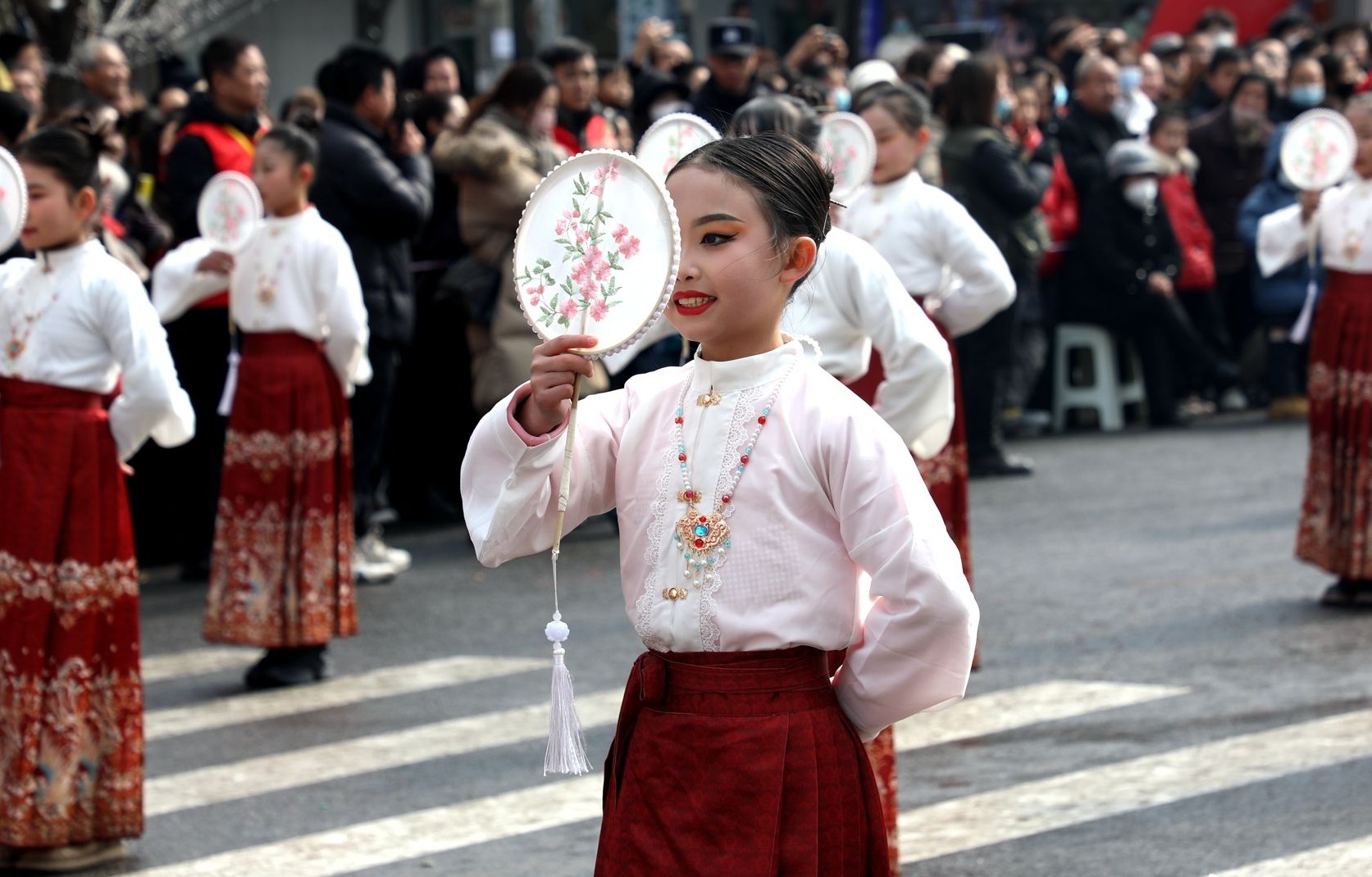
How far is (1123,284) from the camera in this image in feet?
42.0

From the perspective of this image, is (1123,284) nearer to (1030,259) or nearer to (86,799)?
(1030,259)

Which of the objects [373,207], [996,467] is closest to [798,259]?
[373,207]

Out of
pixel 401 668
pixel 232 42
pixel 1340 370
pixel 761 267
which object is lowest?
pixel 401 668

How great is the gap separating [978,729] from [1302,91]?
9.07 m

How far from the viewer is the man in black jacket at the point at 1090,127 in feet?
41.8

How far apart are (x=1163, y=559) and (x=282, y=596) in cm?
390

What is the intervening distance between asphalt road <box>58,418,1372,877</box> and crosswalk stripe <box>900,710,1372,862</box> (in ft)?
0.03

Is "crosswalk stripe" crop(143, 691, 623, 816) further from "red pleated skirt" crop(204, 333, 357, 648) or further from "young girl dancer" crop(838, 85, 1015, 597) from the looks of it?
"young girl dancer" crop(838, 85, 1015, 597)

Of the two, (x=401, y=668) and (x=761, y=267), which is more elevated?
(x=761, y=267)

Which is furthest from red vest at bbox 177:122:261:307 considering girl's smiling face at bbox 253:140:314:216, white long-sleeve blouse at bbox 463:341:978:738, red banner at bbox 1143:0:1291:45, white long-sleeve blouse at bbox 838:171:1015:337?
red banner at bbox 1143:0:1291:45

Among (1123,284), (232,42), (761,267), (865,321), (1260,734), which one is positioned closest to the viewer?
(761,267)

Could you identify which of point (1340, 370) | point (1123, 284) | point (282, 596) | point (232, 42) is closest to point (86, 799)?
point (282, 596)

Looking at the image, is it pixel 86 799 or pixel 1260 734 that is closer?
pixel 86 799

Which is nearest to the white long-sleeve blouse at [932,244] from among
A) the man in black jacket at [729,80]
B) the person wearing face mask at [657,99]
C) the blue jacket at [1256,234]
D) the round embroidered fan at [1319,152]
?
the round embroidered fan at [1319,152]
